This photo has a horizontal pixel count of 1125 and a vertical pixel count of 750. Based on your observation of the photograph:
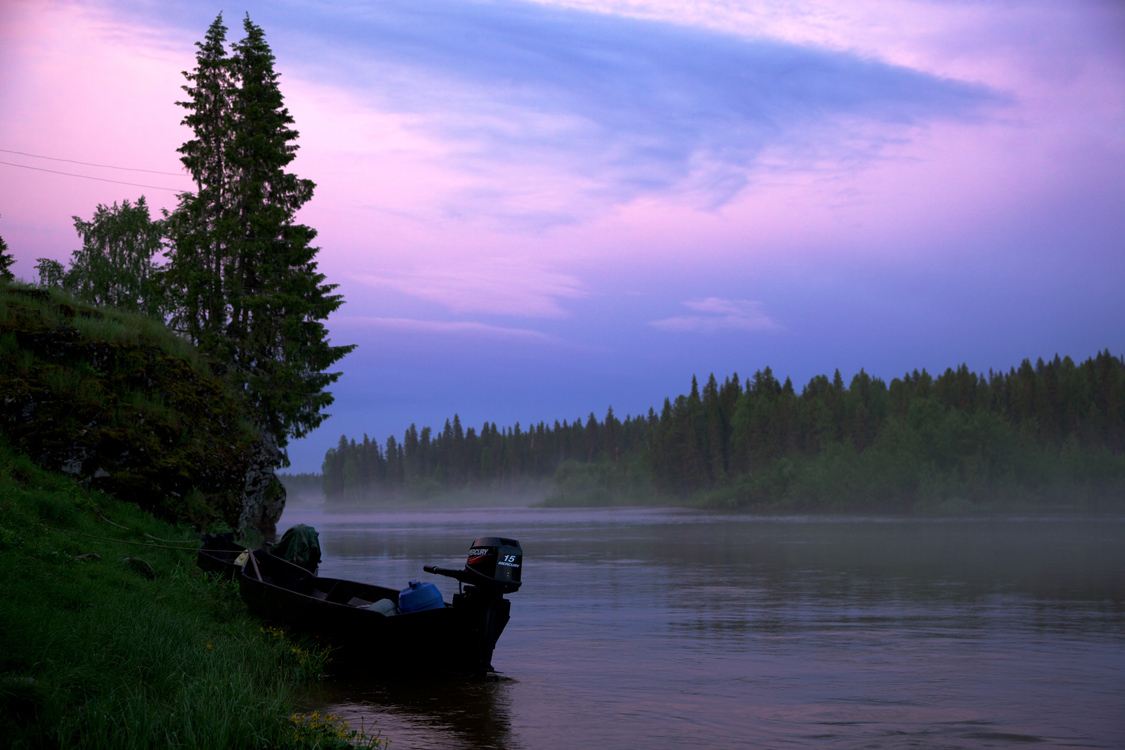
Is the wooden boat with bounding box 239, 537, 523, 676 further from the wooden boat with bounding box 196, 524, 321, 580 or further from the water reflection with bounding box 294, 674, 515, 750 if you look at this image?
the wooden boat with bounding box 196, 524, 321, 580

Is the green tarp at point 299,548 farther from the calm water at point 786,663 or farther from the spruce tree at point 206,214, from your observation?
the spruce tree at point 206,214

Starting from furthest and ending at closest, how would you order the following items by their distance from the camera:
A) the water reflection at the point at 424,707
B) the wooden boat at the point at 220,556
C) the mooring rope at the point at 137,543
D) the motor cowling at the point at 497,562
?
the wooden boat at the point at 220,556 < the mooring rope at the point at 137,543 < the motor cowling at the point at 497,562 < the water reflection at the point at 424,707

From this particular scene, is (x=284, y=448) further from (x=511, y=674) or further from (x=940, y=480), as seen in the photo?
(x=940, y=480)

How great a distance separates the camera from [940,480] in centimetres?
8650

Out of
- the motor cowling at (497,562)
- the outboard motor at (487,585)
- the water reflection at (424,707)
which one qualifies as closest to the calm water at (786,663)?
Result: the water reflection at (424,707)

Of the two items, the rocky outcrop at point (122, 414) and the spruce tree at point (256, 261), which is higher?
the spruce tree at point (256, 261)

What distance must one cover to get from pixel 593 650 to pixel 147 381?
11.5 metres

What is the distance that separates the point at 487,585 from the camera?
13.4 m

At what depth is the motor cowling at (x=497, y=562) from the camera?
13.4 meters

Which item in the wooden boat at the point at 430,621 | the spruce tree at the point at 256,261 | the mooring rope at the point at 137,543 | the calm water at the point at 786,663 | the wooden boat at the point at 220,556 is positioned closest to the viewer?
the calm water at the point at 786,663

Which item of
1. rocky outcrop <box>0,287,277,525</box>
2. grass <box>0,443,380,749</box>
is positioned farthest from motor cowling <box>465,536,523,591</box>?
rocky outcrop <box>0,287,277,525</box>

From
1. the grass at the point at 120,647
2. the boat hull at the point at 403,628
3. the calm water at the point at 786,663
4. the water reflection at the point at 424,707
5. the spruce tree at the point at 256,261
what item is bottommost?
the calm water at the point at 786,663

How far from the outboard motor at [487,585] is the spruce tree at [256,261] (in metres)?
18.2

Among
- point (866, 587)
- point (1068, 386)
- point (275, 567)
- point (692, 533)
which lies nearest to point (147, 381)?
point (275, 567)
